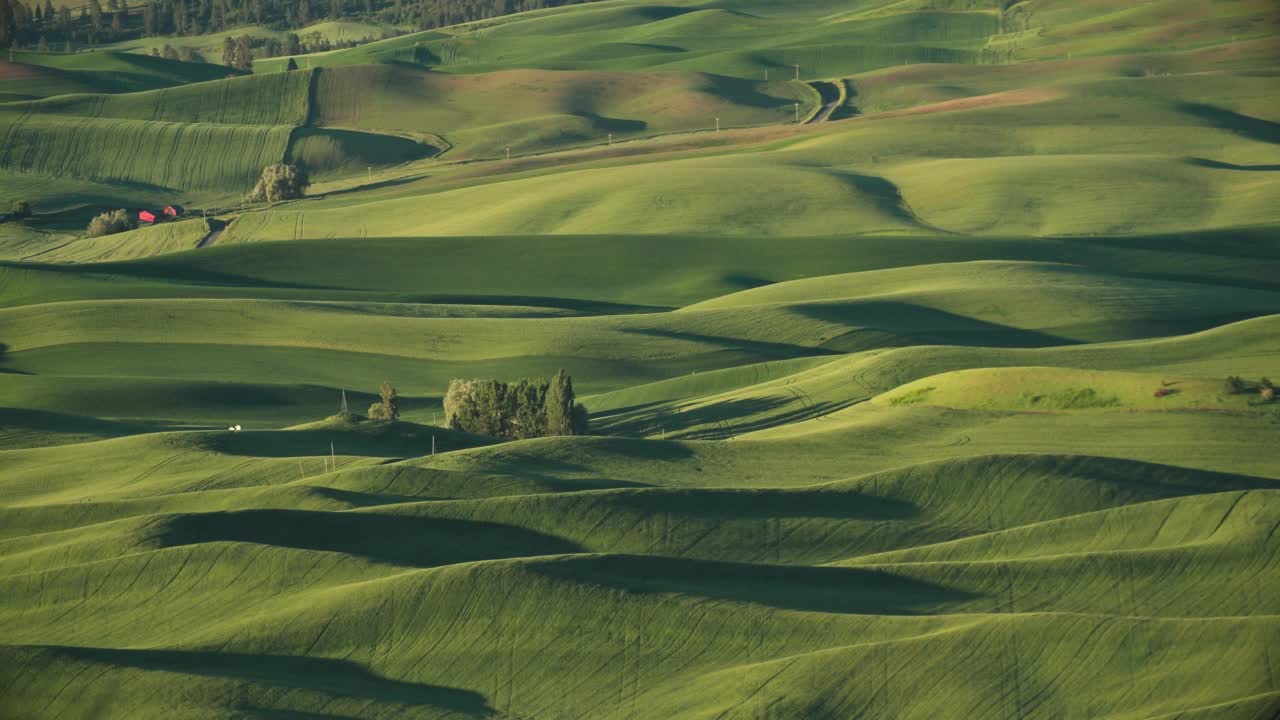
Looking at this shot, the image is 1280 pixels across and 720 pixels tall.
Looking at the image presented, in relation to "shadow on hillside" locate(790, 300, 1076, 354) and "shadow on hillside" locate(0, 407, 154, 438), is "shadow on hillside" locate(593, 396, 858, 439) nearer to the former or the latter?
"shadow on hillside" locate(790, 300, 1076, 354)

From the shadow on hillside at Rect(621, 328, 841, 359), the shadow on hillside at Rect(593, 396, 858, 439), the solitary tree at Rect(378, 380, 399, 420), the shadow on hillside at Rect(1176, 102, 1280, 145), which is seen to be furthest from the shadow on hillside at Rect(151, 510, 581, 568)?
the shadow on hillside at Rect(1176, 102, 1280, 145)

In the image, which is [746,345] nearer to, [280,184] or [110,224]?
[110,224]

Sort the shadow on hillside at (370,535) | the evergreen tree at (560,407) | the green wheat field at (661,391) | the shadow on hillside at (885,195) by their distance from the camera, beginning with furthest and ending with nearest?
the shadow on hillside at (885,195) < the evergreen tree at (560,407) < the shadow on hillside at (370,535) < the green wheat field at (661,391)

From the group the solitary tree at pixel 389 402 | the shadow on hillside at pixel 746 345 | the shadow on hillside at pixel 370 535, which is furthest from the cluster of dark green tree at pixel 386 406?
the shadow on hillside at pixel 370 535

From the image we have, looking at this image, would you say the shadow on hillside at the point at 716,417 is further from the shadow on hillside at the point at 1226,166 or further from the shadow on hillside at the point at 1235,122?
the shadow on hillside at the point at 1235,122

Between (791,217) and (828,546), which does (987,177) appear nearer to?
(791,217)

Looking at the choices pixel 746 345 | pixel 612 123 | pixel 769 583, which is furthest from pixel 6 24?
pixel 769 583
